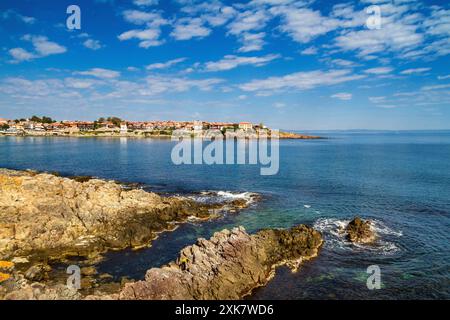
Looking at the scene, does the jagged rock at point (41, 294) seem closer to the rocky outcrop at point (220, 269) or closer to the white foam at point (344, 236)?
the rocky outcrop at point (220, 269)

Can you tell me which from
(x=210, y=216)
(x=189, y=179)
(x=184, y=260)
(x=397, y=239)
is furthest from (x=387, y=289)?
(x=189, y=179)

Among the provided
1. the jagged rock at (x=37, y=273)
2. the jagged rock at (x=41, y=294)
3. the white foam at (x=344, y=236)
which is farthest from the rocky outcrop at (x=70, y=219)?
the white foam at (x=344, y=236)

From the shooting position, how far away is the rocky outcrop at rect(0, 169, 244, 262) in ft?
89.0

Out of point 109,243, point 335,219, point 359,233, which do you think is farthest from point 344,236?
point 109,243

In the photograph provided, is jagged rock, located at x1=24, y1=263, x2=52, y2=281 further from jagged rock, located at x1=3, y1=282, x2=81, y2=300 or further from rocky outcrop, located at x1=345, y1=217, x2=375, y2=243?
rocky outcrop, located at x1=345, y1=217, x2=375, y2=243

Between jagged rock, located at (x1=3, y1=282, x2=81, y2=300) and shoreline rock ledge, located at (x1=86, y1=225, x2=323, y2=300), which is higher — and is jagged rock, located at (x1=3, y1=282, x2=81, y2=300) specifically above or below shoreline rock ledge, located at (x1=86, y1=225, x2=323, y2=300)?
→ above

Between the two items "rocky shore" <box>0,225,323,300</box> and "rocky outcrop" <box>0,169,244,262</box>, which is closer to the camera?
"rocky shore" <box>0,225,323,300</box>

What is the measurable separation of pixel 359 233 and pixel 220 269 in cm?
1652

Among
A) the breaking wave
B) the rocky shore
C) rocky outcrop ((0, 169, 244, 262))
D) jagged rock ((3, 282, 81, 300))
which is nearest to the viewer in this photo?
jagged rock ((3, 282, 81, 300))

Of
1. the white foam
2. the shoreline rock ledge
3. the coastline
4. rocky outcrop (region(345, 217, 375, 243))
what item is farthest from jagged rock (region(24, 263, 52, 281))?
rocky outcrop (region(345, 217, 375, 243))

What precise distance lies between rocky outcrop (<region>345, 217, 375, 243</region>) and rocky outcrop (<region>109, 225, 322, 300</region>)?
5.26 metres

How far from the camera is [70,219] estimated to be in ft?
99.5

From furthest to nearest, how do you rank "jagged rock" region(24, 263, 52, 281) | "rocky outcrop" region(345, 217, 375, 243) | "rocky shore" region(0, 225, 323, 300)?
"rocky outcrop" region(345, 217, 375, 243) → "jagged rock" region(24, 263, 52, 281) → "rocky shore" region(0, 225, 323, 300)

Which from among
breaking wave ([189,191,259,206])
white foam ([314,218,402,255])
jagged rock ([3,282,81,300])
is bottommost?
white foam ([314,218,402,255])
